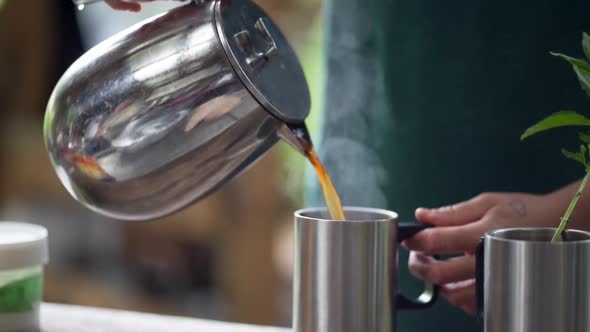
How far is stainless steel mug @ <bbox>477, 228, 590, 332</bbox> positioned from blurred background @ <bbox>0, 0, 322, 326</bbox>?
153 cm

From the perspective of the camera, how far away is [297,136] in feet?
2.10

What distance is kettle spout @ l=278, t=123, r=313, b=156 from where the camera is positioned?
25.0 inches

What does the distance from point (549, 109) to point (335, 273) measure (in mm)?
403

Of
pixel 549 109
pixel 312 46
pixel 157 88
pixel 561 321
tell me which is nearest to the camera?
pixel 561 321

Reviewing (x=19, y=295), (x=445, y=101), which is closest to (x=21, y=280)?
(x=19, y=295)

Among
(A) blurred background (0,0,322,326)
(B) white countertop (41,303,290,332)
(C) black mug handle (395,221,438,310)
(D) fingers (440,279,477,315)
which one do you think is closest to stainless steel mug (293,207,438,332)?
(C) black mug handle (395,221,438,310)

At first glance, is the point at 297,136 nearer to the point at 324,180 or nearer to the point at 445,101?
the point at 324,180

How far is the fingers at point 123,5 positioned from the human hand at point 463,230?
322mm

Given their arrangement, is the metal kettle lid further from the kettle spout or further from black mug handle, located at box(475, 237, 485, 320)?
black mug handle, located at box(475, 237, 485, 320)

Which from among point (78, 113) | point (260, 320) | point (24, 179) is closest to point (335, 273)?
point (78, 113)

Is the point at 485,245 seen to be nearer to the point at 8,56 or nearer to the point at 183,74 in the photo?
the point at 183,74

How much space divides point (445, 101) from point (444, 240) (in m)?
0.29

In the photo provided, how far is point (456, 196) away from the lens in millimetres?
898

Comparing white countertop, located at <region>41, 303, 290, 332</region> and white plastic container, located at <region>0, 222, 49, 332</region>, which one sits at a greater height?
white plastic container, located at <region>0, 222, 49, 332</region>
